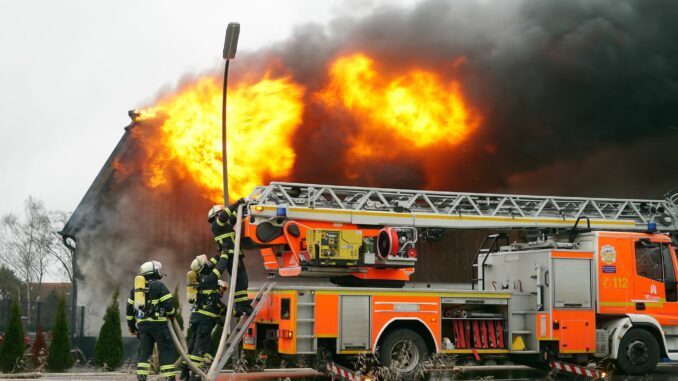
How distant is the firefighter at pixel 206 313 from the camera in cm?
1156

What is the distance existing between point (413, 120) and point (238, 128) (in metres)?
4.24

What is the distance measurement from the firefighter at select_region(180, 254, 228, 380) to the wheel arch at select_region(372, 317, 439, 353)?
8.22 ft

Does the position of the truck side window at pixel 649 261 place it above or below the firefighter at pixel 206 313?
above

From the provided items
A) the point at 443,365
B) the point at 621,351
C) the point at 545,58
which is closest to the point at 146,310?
the point at 443,365

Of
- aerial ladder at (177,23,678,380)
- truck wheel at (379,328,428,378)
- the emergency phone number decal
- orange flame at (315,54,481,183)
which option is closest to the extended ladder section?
aerial ladder at (177,23,678,380)

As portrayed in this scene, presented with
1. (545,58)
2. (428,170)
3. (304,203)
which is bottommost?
(304,203)

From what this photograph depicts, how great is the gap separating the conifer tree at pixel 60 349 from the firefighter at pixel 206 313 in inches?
216

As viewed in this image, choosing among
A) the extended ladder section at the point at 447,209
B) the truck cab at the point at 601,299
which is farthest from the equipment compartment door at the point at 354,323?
the truck cab at the point at 601,299

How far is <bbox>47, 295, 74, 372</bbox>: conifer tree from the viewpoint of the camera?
16125 millimetres

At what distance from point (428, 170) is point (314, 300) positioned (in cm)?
951

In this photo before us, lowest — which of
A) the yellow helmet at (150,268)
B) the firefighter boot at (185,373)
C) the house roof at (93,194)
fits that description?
the firefighter boot at (185,373)

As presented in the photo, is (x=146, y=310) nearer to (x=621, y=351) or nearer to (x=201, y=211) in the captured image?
(x=621, y=351)

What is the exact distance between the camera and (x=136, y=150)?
21062 millimetres

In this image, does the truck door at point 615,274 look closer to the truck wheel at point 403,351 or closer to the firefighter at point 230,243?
the truck wheel at point 403,351
